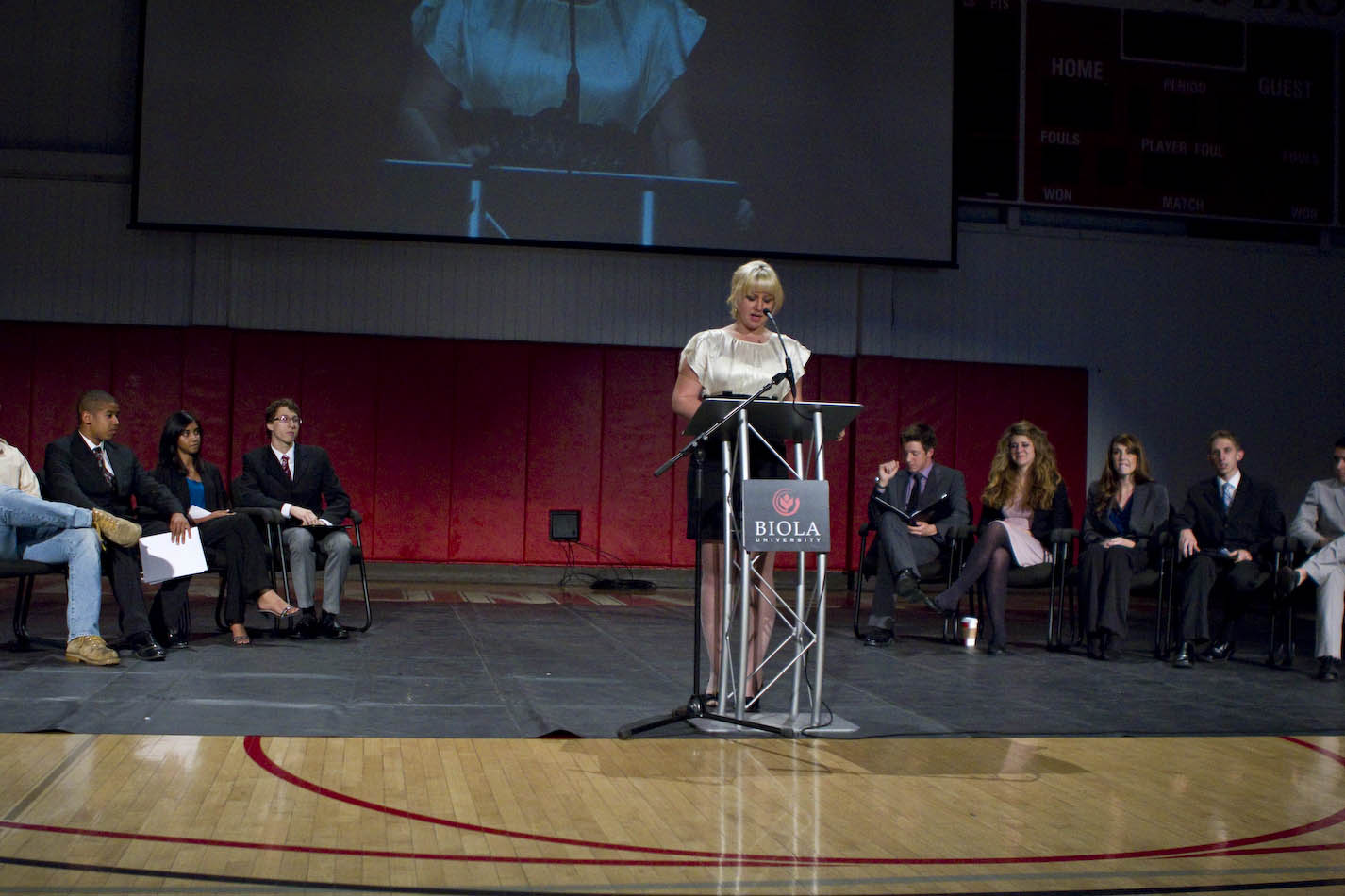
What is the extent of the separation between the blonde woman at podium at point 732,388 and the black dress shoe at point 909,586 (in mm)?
1926

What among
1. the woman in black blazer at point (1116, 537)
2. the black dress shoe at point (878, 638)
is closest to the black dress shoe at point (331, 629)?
the black dress shoe at point (878, 638)

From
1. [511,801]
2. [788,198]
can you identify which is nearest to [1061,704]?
[511,801]

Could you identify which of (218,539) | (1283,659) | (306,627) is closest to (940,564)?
(1283,659)

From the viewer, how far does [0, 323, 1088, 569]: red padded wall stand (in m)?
8.56

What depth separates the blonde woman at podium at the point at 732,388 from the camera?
3.36m

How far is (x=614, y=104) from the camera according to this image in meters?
8.66

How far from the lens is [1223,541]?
527 centimetres

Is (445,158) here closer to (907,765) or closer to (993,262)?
(993,262)

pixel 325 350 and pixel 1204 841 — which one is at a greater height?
pixel 325 350

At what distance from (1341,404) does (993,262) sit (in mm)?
3151

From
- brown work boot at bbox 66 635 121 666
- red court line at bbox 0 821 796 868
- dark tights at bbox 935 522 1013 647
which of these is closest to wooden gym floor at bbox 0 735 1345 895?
red court line at bbox 0 821 796 868

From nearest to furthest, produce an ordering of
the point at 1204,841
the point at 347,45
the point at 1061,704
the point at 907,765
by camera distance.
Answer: the point at 1204,841 < the point at 907,765 < the point at 1061,704 < the point at 347,45

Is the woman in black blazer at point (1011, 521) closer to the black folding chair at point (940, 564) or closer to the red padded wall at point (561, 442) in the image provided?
the black folding chair at point (940, 564)

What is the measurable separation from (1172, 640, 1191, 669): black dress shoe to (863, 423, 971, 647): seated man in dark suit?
3.46ft
